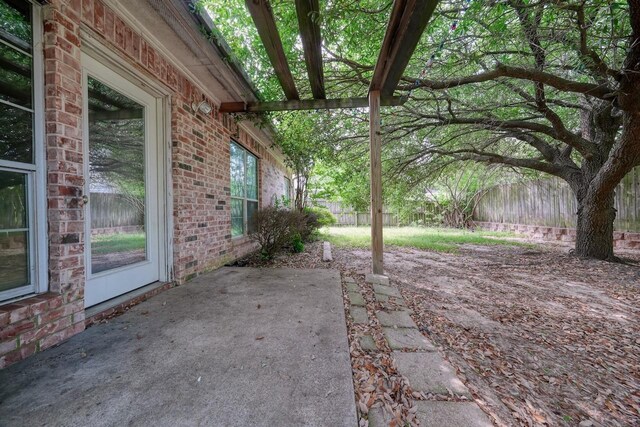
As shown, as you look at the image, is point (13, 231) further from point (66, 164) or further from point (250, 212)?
point (250, 212)

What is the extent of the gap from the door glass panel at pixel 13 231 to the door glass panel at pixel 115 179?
49 centimetres

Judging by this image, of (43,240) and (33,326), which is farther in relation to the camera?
(43,240)

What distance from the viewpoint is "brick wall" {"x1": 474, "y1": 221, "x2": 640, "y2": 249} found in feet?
20.1

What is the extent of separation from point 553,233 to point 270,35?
9611 mm

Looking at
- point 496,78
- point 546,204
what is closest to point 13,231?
point 496,78

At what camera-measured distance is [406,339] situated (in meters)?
2.02

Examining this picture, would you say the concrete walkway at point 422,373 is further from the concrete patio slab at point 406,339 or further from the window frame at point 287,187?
the window frame at point 287,187

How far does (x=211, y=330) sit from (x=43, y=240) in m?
1.25

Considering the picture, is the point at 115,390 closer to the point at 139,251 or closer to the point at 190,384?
the point at 190,384

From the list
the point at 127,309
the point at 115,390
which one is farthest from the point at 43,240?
the point at 115,390

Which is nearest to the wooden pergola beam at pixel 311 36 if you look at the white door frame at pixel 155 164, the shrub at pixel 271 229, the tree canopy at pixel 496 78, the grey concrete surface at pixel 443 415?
the tree canopy at pixel 496 78

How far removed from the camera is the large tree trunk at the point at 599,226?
5137 mm

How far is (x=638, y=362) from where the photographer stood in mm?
1954

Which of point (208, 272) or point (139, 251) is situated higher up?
point (139, 251)
